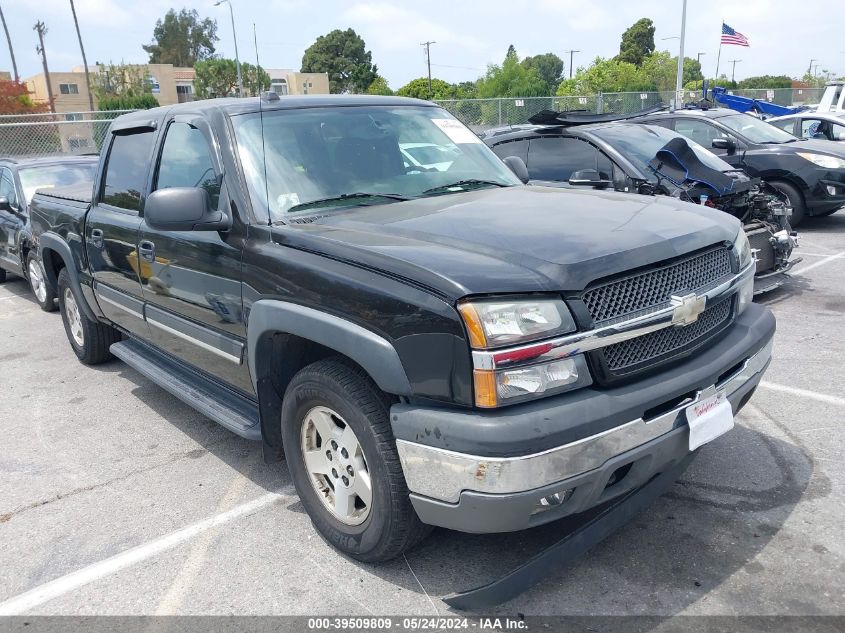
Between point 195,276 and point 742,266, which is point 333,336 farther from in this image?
point 742,266

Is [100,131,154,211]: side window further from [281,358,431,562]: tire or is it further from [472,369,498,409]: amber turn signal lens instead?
[472,369,498,409]: amber turn signal lens

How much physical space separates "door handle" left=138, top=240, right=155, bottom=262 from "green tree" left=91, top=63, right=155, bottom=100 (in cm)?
7257

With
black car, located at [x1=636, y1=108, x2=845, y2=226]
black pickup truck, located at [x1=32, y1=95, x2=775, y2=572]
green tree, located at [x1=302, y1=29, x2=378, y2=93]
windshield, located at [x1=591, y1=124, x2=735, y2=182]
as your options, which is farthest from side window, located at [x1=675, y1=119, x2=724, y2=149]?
green tree, located at [x1=302, y1=29, x2=378, y2=93]

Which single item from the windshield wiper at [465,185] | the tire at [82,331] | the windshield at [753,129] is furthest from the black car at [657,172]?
the tire at [82,331]

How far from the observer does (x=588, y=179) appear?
6.65m

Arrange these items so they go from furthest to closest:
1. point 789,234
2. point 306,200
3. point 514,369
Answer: point 789,234
point 306,200
point 514,369

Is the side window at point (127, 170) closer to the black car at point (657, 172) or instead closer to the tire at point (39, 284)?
the black car at point (657, 172)

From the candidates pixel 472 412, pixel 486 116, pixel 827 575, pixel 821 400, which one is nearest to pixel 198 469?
pixel 472 412

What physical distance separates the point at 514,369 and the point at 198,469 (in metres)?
2.47

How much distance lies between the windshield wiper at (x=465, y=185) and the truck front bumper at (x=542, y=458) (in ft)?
5.07

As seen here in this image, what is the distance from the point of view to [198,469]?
161 inches

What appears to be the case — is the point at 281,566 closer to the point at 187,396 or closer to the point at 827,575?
the point at 187,396

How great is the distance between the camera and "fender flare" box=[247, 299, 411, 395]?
249cm

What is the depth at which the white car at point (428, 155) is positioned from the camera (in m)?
3.86
